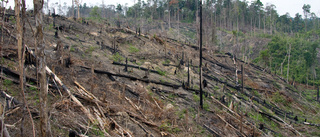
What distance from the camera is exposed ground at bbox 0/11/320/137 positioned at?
675 centimetres

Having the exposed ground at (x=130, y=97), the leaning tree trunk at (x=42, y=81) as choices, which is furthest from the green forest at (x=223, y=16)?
the leaning tree trunk at (x=42, y=81)

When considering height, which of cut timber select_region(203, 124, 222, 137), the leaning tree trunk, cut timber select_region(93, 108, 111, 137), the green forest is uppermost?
the green forest

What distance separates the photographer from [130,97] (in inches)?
411

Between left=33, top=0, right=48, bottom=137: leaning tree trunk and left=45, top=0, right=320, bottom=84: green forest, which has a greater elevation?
left=45, top=0, right=320, bottom=84: green forest

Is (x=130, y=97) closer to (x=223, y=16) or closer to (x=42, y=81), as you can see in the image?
(x=42, y=81)

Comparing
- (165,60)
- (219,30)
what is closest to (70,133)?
(165,60)

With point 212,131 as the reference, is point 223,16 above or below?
above

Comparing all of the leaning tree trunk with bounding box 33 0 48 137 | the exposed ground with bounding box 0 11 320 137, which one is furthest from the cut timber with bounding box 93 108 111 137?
the leaning tree trunk with bounding box 33 0 48 137

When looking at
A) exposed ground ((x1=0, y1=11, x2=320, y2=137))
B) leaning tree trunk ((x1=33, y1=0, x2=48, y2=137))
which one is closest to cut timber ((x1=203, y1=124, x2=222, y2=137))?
exposed ground ((x1=0, y1=11, x2=320, y2=137))

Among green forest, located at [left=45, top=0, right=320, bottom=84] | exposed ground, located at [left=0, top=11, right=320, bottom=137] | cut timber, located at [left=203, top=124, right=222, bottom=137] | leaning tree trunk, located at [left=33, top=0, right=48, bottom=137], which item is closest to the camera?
leaning tree trunk, located at [left=33, top=0, right=48, bottom=137]

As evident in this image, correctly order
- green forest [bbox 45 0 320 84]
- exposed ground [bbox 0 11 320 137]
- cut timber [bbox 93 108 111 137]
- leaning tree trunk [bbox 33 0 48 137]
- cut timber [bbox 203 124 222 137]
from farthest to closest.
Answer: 1. green forest [bbox 45 0 320 84]
2. cut timber [bbox 203 124 222 137]
3. exposed ground [bbox 0 11 320 137]
4. cut timber [bbox 93 108 111 137]
5. leaning tree trunk [bbox 33 0 48 137]

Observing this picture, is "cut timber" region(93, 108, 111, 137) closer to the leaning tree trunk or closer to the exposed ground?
the exposed ground

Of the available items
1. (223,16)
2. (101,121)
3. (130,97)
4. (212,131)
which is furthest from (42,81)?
(223,16)

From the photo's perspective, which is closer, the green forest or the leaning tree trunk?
the leaning tree trunk
